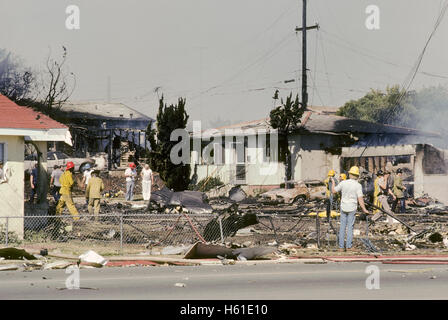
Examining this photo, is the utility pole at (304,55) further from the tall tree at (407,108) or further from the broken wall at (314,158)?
the tall tree at (407,108)

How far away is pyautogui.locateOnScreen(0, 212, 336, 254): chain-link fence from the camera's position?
59.7ft

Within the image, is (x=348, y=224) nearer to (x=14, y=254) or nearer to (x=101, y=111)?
(x=14, y=254)

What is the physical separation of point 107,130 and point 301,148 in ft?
52.4

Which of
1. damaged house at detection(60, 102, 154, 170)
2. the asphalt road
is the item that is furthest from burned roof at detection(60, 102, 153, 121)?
the asphalt road

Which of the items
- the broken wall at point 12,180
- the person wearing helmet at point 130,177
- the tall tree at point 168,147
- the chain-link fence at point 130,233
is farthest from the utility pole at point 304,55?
the broken wall at point 12,180

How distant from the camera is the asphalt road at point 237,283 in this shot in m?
10.6

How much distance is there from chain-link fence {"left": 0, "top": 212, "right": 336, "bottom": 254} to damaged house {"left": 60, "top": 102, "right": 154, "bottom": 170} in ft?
80.2

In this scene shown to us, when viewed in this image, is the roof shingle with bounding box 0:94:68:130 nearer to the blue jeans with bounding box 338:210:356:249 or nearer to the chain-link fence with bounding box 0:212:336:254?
the chain-link fence with bounding box 0:212:336:254

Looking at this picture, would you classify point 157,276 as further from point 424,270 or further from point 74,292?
point 424,270

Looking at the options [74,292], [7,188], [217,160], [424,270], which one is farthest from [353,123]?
[74,292]

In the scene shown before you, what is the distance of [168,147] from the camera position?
4144cm

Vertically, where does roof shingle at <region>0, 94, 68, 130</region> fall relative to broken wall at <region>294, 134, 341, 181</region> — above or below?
above

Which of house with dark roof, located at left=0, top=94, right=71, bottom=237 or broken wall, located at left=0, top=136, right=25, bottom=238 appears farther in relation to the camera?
broken wall, located at left=0, top=136, right=25, bottom=238

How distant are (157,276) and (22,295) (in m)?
2.88
